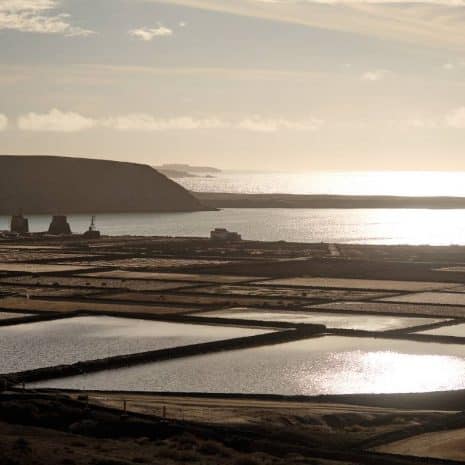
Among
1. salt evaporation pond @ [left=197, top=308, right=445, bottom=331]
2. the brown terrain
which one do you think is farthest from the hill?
salt evaporation pond @ [left=197, top=308, right=445, bottom=331]

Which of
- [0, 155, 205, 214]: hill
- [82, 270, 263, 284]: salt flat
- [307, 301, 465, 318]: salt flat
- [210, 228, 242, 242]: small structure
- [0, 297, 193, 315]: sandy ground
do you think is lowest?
[0, 297, 193, 315]: sandy ground

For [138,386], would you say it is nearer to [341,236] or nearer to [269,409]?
[269,409]

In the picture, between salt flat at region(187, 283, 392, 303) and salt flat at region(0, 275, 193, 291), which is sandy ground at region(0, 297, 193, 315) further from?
salt flat at region(0, 275, 193, 291)

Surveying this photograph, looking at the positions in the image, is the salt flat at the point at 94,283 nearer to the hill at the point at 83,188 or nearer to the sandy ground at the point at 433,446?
the sandy ground at the point at 433,446

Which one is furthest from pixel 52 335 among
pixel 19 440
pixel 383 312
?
pixel 19 440

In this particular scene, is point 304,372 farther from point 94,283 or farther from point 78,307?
point 94,283

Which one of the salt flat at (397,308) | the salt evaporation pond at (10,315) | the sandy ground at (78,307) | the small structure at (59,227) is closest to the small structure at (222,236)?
the small structure at (59,227)
